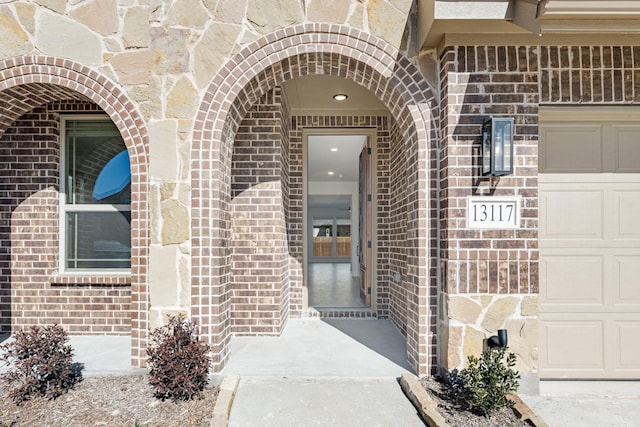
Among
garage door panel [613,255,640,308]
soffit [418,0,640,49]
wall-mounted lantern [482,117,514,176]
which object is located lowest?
garage door panel [613,255,640,308]

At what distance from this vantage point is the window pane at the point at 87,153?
4.55 meters

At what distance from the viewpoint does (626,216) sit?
127 inches

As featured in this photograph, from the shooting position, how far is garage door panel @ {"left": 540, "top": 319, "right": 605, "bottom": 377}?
10.6ft

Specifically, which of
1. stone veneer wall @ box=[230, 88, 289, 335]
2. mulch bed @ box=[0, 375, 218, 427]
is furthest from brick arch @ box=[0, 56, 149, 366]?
stone veneer wall @ box=[230, 88, 289, 335]

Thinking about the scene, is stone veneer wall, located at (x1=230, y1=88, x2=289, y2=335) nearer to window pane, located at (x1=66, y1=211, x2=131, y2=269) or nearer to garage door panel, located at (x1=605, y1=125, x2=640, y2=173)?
window pane, located at (x1=66, y1=211, x2=131, y2=269)

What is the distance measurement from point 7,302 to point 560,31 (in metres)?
6.17

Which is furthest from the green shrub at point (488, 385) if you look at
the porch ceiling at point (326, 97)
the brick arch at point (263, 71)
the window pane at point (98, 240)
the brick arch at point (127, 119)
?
the window pane at point (98, 240)

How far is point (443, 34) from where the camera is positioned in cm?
300

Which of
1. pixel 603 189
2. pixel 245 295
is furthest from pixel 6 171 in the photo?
pixel 603 189

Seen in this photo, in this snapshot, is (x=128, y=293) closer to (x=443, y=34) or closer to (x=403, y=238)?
(x=403, y=238)

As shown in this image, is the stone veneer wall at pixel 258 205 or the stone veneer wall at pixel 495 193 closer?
the stone veneer wall at pixel 495 193

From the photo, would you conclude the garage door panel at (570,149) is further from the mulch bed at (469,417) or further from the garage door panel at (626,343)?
the mulch bed at (469,417)

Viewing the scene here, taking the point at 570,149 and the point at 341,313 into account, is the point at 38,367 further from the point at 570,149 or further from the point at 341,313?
the point at 570,149

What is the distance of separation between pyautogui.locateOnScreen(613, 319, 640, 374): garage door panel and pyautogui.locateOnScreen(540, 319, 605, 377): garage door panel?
0.42 ft
